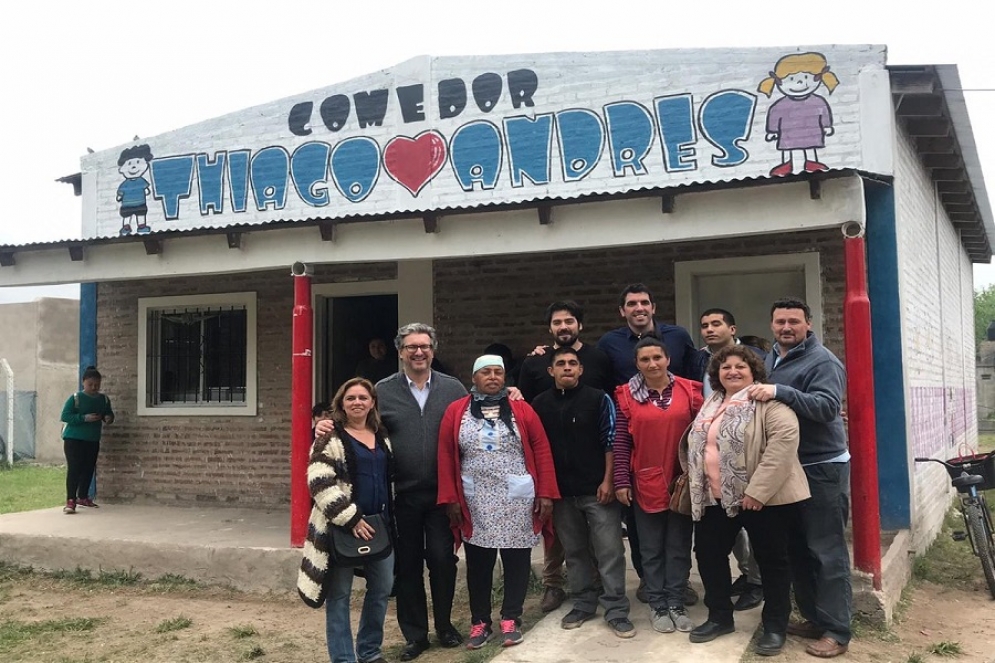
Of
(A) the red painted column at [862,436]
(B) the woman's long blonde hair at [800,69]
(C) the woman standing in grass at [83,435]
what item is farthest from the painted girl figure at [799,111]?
(C) the woman standing in grass at [83,435]

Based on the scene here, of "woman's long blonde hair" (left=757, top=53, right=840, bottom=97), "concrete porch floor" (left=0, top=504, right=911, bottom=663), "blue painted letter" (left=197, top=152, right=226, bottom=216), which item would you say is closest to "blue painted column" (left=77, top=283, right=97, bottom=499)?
"blue painted letter" (left=197, top=152, right=226, bottom=216)

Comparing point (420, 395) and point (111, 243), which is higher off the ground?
point (111, 243)

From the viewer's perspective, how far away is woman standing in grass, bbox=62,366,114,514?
30.6 feet

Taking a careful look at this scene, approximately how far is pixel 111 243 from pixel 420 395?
4122mm

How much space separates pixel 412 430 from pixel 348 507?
69cm

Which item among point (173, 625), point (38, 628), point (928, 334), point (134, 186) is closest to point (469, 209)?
point (173, 625)

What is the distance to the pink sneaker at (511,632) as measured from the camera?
4.88 meters

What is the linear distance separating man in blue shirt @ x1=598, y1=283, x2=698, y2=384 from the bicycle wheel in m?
2.63

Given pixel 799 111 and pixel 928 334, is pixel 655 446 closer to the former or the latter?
pixel 799 111

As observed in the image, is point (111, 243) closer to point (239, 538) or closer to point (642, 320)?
point (239, 538)

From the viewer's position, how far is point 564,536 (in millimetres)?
5078

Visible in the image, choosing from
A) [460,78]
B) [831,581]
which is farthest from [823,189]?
[460,78]

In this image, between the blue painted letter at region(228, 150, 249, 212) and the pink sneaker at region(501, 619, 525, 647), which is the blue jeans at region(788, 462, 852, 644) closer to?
the pink sneaker at region(501, 619, 525, 647)

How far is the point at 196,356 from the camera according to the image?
9883 mm
